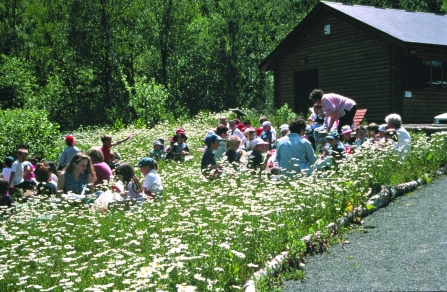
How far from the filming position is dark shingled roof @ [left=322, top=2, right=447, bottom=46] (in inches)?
869

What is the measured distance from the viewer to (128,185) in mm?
9984

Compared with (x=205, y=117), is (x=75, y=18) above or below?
above

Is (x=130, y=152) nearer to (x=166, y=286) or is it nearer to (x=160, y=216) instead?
(x=160, y=216)

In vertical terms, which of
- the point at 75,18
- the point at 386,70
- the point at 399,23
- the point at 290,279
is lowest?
the point at 290,279

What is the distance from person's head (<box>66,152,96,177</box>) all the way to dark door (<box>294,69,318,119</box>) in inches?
725

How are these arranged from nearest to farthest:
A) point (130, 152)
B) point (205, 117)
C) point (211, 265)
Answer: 1. point (211, 265)
2. point (130, 152)
3. point (205, 117)

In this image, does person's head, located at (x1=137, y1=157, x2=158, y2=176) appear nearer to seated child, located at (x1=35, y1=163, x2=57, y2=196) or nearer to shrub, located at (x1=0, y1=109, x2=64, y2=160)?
seated child, located at (x1=35, y1=163, x2=57, y2=196)

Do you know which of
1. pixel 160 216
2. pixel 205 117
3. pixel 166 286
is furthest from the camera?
pixel 205 117

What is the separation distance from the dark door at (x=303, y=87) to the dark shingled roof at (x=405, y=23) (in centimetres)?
374

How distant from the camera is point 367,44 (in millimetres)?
24016

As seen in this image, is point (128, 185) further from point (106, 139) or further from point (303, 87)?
point (303, 87)

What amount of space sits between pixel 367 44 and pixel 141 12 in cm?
1941

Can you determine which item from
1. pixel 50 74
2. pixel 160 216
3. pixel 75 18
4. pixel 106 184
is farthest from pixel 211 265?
pixel 50 74

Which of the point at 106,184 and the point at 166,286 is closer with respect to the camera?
the point at 166,286
